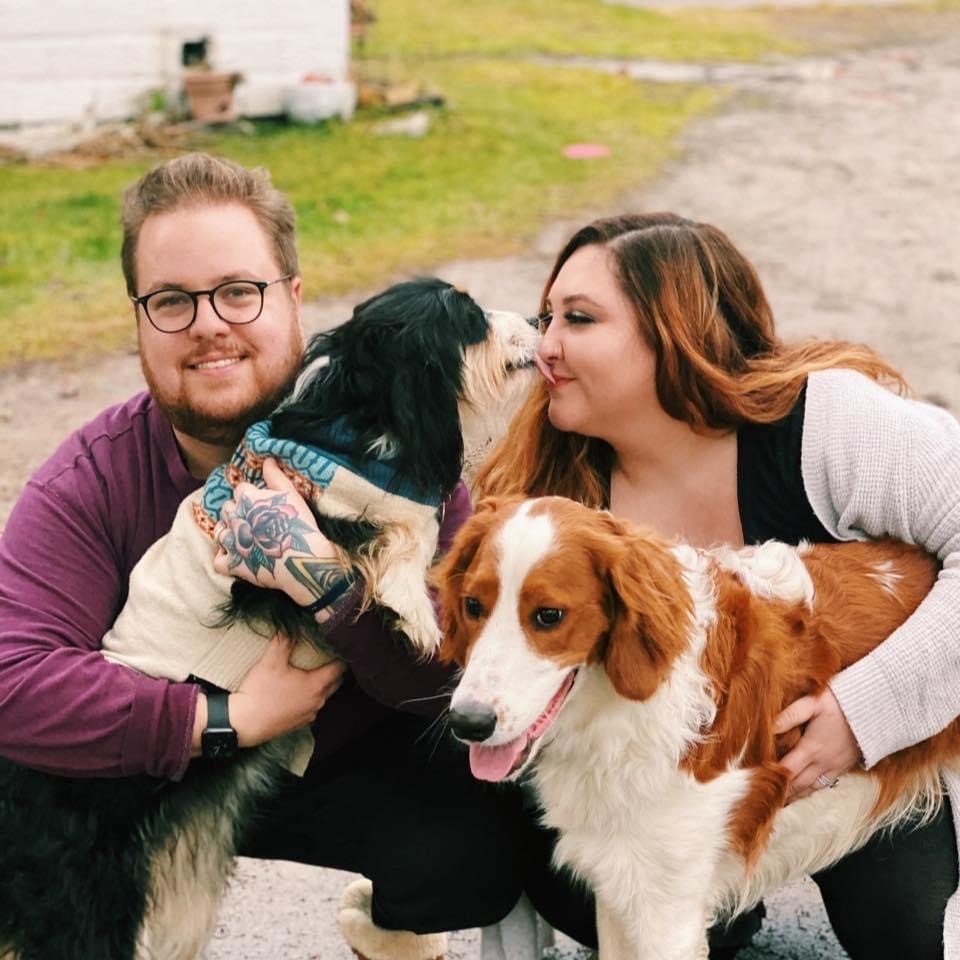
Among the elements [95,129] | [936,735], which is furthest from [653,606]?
[95,129]

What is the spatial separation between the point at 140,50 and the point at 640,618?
1158cm

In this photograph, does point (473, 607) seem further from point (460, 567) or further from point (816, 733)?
point (816, 733)

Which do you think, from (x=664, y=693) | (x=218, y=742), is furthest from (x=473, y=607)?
(x=218, y=742)

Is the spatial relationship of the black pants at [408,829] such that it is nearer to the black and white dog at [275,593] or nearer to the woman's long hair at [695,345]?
the black and white dog at [275,593]

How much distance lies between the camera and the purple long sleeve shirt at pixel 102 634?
2.77m

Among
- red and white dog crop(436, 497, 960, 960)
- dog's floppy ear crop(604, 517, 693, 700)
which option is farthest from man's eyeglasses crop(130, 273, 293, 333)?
dog's floppy ear crop(604, 517, 693, 700)

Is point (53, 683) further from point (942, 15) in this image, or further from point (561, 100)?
point (942, 15)

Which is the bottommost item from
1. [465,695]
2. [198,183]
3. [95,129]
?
[95,129]

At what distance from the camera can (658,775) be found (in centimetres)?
282

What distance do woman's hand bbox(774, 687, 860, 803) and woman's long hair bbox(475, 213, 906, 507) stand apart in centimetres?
69

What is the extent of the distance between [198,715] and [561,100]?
13.1 metres

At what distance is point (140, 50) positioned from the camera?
12828mm

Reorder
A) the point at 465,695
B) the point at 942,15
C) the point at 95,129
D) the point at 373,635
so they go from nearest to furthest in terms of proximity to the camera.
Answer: the point at 465,695
the point at 373,635
the point at 95,129
the point at 942,15

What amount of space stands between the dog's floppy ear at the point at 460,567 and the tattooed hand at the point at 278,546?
26 cm
